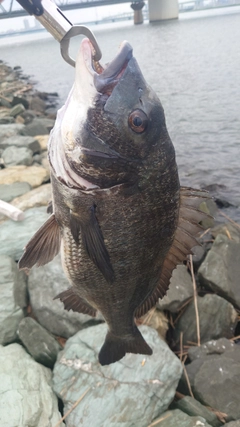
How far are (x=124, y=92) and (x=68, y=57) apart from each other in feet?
1.01

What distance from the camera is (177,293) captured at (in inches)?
185

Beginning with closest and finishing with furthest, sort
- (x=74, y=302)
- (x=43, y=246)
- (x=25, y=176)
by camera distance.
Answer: (x=43, y=246) < (x=74, y=302) < (x=25, y=176)

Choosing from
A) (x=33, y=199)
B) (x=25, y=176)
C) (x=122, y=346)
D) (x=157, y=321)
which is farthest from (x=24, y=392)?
(x=25, y=176)

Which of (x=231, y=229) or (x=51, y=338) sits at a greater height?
(x=51, y=338)

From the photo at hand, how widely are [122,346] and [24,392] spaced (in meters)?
1.21

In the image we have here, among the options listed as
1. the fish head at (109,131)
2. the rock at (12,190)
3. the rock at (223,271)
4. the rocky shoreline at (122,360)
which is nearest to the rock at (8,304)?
the rocky shoreline at (122,360)

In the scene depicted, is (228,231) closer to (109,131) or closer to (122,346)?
(122,346)

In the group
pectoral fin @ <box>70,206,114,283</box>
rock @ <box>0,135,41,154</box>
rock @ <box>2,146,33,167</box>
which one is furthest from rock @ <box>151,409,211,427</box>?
rock @ <box>0,135,41,154</box>

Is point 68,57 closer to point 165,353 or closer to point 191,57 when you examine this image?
point 165,353

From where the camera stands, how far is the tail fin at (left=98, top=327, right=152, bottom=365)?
263 centimetres

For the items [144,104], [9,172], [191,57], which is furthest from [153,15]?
[144,104]

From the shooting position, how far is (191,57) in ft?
89.6

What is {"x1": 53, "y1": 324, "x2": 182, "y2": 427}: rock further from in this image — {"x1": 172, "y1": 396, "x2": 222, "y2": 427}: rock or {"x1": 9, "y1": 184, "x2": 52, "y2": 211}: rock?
{"x1": 9, "y1": 184, "x2": 52, "y2": 211}: rock

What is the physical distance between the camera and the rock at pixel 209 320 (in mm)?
4516
